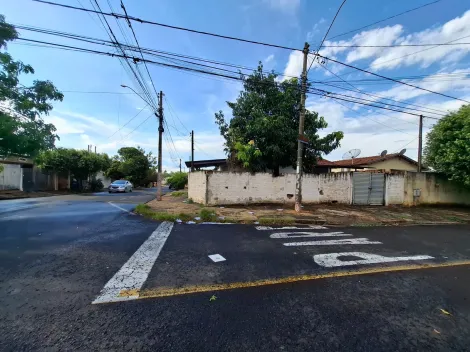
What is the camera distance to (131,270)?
12.0 feet

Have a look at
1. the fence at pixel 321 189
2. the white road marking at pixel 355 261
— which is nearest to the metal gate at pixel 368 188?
the fence at pixel 321 189

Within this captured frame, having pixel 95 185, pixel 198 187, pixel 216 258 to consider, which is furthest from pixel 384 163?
pixel 95 185

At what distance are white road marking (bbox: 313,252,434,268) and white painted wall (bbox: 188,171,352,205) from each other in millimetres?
7745

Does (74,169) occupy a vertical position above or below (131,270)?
above

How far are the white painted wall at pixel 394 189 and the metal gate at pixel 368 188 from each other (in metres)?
0.29

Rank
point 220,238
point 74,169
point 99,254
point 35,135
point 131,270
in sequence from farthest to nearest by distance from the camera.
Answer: point 74,169, point 35,135, point 220,238, point 99,254, point 131,270

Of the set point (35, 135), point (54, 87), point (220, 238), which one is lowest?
point (220, 238)

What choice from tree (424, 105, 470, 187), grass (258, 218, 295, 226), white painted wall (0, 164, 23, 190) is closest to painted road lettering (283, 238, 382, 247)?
grass (258, 218, 295, 226)

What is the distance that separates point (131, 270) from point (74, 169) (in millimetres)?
23941

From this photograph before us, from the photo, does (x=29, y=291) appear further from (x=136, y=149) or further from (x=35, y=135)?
(x=136, y=149)

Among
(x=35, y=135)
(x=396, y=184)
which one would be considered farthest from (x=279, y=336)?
(x=396, y=184)

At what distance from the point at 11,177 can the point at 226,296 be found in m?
24.2

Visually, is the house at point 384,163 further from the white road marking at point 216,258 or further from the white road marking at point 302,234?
the white road marking at point 216,258

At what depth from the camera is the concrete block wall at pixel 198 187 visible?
12.0 m
